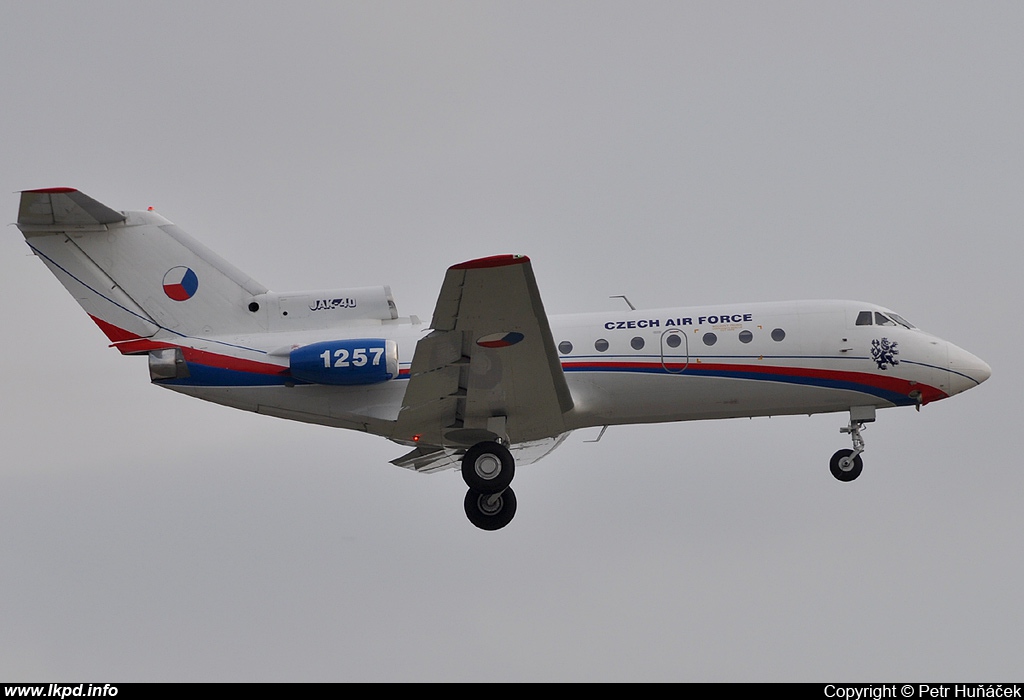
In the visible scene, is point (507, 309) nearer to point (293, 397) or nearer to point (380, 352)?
point (380, 352)

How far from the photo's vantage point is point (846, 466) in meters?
25.4

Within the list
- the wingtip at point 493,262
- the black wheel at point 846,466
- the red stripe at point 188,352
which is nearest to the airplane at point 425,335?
the red stripe at point 188,352

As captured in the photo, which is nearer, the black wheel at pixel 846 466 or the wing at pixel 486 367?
the wing at pixel 486 367

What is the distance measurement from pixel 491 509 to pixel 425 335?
11.5 ft

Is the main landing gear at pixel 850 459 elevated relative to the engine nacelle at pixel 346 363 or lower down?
lower down

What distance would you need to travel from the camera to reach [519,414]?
902 inches

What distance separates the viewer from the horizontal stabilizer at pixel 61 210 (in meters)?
23.2

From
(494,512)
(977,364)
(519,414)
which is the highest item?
(977,364)

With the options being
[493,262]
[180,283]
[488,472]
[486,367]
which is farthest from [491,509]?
[180,283]

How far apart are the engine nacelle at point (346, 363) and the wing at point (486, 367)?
88cm

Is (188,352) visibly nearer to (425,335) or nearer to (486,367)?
(425,335)

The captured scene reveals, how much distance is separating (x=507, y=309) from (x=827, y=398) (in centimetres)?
809

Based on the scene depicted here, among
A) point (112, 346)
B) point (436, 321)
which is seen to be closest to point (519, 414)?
point (436, 321)

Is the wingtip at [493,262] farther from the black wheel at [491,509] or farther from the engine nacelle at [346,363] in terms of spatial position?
the black wheel at [491,509]
